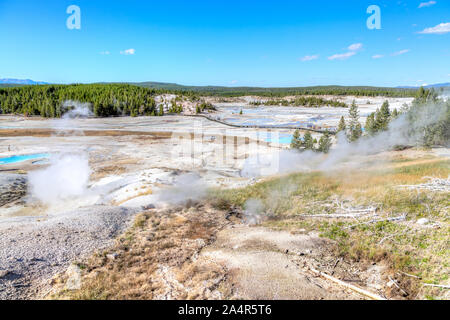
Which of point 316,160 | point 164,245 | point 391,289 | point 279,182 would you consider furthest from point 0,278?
point 316,160

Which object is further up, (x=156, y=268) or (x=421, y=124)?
(x=421, y=124)

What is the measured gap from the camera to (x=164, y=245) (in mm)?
9227

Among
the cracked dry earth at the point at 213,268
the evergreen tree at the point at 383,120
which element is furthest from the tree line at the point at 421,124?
the cracked dry earth at the point at 213,268

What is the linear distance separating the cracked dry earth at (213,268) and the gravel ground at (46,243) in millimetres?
582

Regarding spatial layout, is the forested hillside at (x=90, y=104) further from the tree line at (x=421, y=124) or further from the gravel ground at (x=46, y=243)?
the gravel ground at (x=46, y=243)

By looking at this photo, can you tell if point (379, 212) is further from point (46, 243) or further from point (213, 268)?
point (46, 243)

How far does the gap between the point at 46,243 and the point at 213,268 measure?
5708 mm

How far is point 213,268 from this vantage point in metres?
7.48

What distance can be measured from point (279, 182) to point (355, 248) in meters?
8.29

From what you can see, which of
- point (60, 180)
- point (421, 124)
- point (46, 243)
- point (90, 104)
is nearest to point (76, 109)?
point (90, 104)

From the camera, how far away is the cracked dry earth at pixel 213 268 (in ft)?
21.1

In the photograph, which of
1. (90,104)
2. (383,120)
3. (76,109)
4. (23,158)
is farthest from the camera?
(90,104)

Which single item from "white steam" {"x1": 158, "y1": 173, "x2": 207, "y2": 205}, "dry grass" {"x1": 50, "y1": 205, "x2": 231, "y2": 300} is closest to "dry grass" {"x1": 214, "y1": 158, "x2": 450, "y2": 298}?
"white steam" {"x1": 158, "y1": 173, "x2": 207, "y2": 205}

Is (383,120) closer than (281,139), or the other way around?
(383,120)
